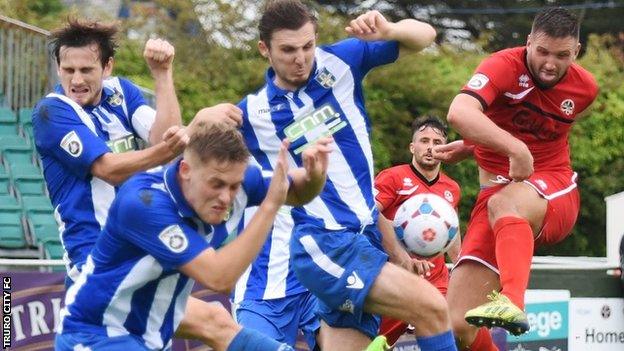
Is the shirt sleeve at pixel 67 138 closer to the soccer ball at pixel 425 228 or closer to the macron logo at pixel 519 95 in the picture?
the soccer ball at pixel 425 228

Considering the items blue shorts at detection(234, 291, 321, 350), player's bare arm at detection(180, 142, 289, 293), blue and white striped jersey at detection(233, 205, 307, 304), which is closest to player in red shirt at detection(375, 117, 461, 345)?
blue shorts at detection(234, 291, 321, 350)

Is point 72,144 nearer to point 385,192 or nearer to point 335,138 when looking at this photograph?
point 335,138

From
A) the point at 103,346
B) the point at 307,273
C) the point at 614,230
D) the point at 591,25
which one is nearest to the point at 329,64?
the point at 307,273

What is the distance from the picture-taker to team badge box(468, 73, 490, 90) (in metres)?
7.38

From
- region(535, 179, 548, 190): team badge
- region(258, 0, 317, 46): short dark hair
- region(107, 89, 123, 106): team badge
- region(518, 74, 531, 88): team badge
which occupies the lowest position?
region(535, 179, 548, 190): team badge

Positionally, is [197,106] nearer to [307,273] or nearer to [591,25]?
[307,273]

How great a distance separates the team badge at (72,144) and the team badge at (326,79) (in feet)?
4.14

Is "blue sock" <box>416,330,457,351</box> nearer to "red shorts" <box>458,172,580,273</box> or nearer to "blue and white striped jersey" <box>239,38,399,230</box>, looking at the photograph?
"blue and white striped jersey" <box>239,38,399,230</box>

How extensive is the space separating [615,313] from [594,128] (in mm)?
6273

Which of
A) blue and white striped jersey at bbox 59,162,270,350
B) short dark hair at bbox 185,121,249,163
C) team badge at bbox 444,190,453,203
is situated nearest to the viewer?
short dark hair at bbox 185,121,249,163

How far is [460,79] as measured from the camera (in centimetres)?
1677

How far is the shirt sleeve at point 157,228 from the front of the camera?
5684mm

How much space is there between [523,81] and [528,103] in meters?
0.14

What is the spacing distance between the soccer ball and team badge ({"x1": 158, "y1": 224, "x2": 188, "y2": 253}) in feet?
8.28
